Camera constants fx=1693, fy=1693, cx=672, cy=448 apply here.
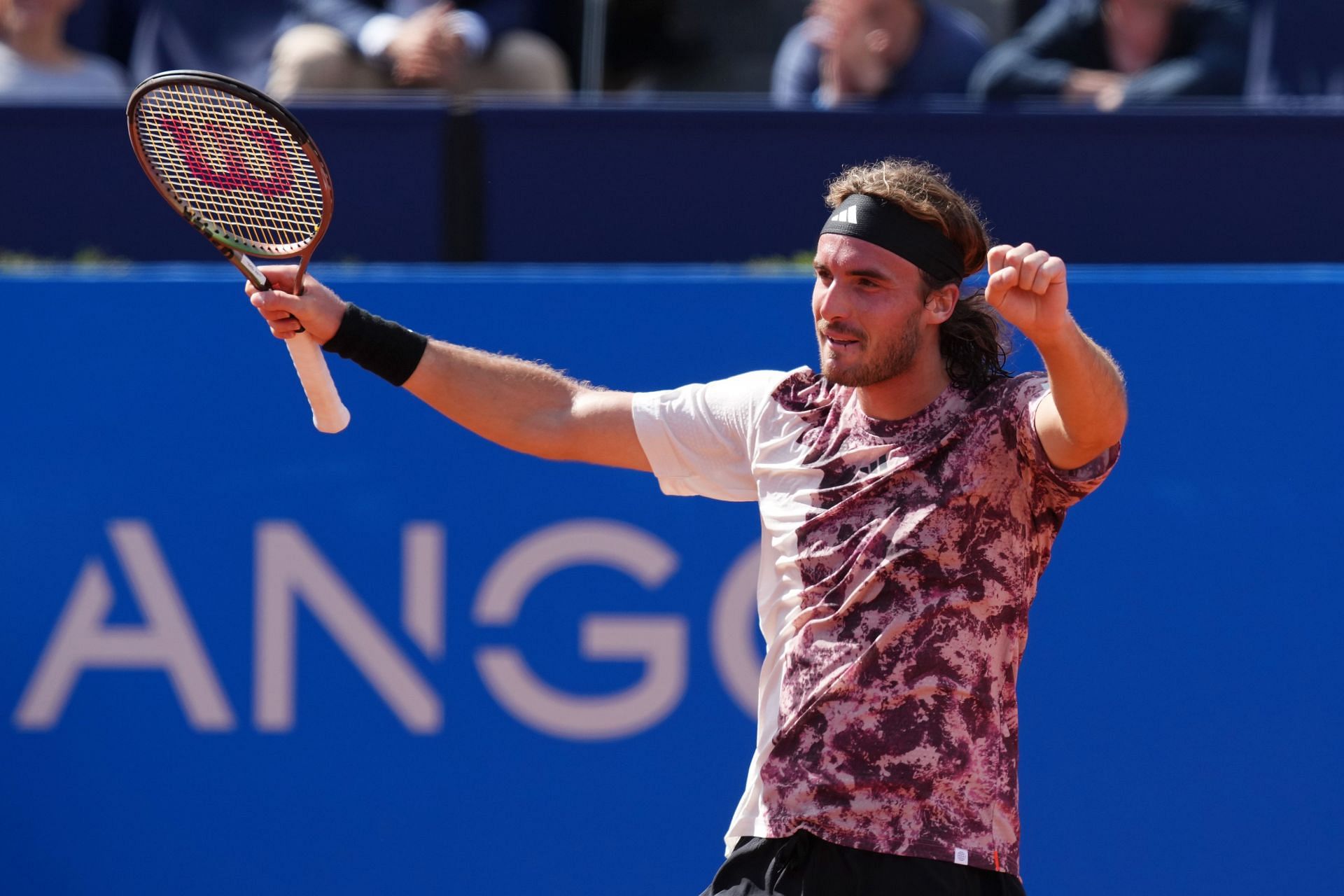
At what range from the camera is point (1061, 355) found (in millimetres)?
2447

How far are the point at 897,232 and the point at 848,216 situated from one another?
88mm

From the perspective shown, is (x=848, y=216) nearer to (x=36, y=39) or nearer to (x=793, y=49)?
(x=793, y=49)

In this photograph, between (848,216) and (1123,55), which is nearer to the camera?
(848,216)

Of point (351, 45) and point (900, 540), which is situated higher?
point (351, 45)

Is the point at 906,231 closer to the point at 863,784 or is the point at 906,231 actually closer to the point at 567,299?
the point at 863,784

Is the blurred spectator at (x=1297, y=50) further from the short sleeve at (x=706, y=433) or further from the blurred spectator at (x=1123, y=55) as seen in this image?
the short sleeve at (x=706, y=433)

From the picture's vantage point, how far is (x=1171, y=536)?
429 cm

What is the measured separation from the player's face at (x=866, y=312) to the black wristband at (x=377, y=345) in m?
0.73

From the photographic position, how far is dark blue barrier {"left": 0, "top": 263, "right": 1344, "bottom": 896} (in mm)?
→ 4277

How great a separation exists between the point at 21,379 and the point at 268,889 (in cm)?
147

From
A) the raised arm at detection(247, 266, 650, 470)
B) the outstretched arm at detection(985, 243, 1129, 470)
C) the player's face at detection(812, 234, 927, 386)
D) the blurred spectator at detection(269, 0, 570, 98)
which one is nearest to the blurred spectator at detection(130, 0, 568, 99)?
the blurred spectator at detection(269, 0, 570, 98)

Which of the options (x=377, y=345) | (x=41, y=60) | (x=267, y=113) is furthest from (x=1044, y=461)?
(x=41, y=60)

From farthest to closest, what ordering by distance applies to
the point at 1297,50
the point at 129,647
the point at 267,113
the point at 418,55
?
the point at 1297,50
the point at 418,55
the point at 129,647
the point at 267,113

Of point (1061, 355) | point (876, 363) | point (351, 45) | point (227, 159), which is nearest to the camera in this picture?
point (1061, 355)
